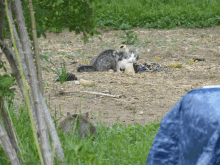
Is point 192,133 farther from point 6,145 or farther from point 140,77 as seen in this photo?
point 140,77

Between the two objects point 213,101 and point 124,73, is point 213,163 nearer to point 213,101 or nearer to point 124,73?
point 213,101

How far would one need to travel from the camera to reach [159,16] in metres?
11.6

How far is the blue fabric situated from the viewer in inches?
55.8

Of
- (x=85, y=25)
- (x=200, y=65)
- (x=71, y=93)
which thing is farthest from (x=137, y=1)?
(x=85, y=25)

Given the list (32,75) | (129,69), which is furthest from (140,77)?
(32,75)

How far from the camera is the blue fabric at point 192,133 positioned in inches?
55.8

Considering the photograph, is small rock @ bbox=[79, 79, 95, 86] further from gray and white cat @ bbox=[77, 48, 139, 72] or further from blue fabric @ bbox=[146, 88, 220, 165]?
blue fabric @ bbox=[146, 88, 220, 165]

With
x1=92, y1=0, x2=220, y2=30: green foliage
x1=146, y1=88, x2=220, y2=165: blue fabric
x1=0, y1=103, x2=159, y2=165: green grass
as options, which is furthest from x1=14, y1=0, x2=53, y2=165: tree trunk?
x1=92, y1=0, x2=220, y2=30: green foliage

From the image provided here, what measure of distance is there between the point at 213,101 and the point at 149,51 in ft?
24.0

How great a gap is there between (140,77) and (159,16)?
5.84m

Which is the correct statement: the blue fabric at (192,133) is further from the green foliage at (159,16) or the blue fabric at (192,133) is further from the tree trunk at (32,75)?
the green foliage at (159,16)

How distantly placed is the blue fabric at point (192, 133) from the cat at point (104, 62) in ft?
16.7

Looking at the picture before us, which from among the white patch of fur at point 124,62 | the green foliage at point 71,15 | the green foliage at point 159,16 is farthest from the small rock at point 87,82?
the green foliage at point 159,16

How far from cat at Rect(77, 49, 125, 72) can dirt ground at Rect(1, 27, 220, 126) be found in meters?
0.30
